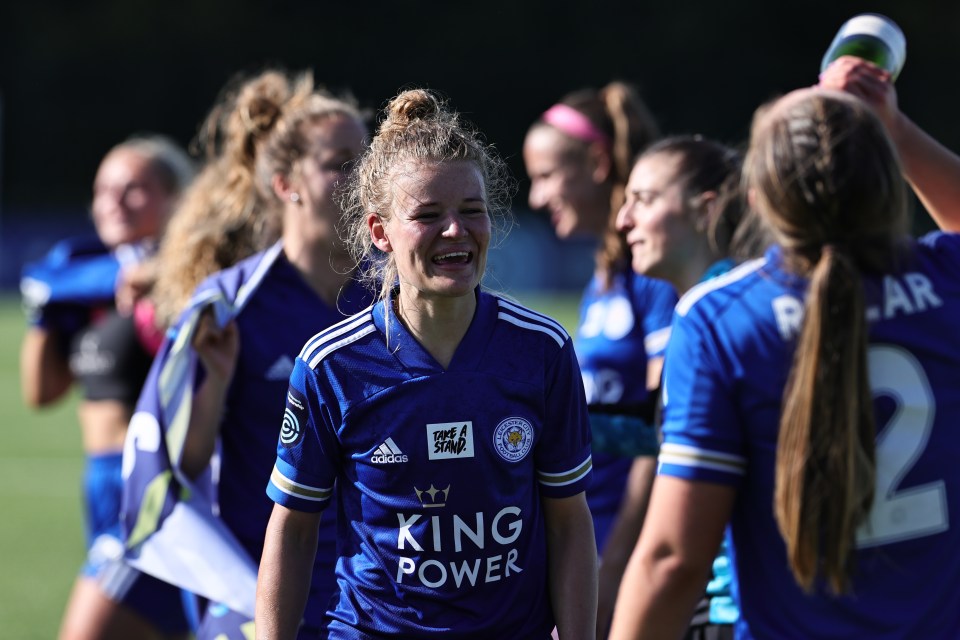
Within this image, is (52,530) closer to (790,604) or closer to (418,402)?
(418,402)

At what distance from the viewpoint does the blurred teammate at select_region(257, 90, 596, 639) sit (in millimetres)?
2562

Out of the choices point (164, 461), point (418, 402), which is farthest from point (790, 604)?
point (164, 461)

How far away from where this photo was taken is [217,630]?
3242 millimetres

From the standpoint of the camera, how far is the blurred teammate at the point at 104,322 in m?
5.02

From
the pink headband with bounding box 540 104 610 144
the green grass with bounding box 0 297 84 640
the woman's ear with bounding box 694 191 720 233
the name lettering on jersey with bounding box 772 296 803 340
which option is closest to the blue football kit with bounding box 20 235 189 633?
the green grass with bounding box 0 297 84 640

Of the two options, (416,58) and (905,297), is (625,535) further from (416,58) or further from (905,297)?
(416,58)

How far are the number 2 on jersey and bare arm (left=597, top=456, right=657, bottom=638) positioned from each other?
151cm

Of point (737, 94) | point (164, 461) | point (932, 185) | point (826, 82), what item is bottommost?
point (164, 461)

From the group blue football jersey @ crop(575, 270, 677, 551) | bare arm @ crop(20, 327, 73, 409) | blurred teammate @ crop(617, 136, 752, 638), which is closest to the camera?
blurred teammate @ crop(617, 136, 752, 638)

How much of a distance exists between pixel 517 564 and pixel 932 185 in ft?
3.50

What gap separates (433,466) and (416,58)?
1091 inches

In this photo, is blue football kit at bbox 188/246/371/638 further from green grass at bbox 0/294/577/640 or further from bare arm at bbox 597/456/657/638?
green grass at bbox 0/294/577/640

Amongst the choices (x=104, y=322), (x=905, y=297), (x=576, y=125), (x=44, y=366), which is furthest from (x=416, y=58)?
(x=905, y=297)

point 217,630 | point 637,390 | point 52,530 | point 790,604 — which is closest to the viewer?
point 790,604
